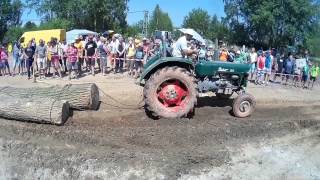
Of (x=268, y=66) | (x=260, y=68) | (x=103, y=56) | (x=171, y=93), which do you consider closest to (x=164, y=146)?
(x=171, y=93)

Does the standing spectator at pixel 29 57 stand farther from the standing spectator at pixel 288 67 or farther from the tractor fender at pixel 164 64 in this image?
the standing spectator at pixel 288 67

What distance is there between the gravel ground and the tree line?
1792cm

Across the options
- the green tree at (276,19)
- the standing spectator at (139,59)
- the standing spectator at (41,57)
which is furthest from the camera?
the green tree at (276,19)

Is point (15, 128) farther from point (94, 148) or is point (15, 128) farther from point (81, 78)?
point (81, 78)

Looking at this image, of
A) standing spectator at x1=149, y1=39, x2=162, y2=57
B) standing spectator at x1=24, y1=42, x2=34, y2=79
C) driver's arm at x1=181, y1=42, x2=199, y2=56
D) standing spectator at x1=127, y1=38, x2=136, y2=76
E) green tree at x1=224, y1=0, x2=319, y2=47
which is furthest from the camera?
green tree at x1=224, y1=0, x2=319, y2=47

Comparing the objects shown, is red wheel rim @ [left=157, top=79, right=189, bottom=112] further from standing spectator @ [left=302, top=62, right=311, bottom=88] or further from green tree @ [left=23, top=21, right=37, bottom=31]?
green tree @ [left=23, top=21, right=37, bottom=31]

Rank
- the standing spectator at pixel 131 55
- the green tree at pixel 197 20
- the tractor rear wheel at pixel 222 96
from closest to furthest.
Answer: the tractor rear wheel at pixel 222 96, the standing spectator at pixel 131 55, the green tree at pixel 197 20

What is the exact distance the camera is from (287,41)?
32156 mm

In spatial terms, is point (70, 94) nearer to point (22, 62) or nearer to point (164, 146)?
point (164, 146)

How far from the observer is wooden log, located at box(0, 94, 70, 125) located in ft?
32.3

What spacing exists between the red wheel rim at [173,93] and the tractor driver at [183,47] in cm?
66

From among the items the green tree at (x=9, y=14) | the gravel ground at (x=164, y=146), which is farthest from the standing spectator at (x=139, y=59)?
the green tree at (x=9, y=14)

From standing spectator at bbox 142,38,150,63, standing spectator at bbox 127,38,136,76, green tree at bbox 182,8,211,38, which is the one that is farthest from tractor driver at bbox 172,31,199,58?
green tree at bbox 182,8,211,38

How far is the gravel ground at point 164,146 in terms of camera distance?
7.41 meters
